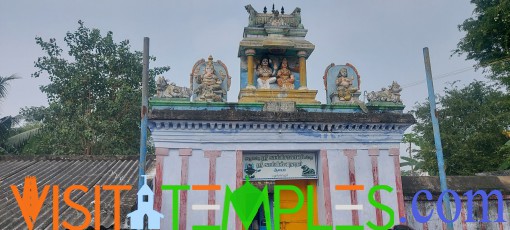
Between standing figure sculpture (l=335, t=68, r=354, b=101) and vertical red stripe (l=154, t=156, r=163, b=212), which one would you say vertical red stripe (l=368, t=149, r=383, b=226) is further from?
vertical red stripe (l=154, t=156, r=163, b=212)

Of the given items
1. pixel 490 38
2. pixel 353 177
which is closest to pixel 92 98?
pixel 353 177

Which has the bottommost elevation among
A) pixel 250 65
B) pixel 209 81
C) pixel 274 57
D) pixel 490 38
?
pixel 209 81

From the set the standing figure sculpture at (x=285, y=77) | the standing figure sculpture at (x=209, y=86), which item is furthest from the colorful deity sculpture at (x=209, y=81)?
the standing figure sculpture at (x=285, y=77)

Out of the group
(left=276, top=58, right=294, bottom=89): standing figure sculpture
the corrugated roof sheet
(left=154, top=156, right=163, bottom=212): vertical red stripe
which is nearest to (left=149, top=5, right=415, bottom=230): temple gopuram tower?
(left=154, top=156, right=163, bottom=212): vertical red stripe

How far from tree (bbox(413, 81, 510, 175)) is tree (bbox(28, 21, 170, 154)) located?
19850 millimetres

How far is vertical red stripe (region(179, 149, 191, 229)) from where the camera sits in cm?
896

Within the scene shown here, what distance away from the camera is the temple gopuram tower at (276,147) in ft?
30.2

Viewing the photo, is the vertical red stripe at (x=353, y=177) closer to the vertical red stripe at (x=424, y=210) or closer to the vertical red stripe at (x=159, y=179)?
the vertical red stripe at (x=424, y=210)

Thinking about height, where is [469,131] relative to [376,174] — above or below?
above

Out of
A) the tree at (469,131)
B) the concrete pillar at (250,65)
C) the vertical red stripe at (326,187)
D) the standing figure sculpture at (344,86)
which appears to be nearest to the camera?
the vertical red stripe at (326,187)

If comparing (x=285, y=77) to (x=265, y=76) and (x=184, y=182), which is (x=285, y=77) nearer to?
(x=265, y=76)

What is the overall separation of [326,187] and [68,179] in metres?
7.03

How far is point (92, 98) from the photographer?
21000 millimetres

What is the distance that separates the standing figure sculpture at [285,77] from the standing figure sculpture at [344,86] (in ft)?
4.38
